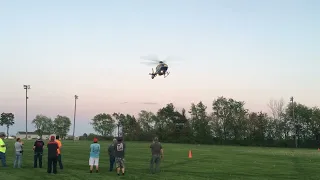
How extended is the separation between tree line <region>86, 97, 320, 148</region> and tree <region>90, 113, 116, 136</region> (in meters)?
26.9

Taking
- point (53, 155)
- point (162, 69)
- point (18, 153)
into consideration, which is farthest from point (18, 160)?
point (162, 69)

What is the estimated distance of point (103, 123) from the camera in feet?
568

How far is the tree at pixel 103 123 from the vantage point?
563ft

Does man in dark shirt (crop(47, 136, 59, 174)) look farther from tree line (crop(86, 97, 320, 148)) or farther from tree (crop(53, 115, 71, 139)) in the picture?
tree (crop(53, 115, 71, 139))

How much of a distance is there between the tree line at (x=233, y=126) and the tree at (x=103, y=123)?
2688 centimetres

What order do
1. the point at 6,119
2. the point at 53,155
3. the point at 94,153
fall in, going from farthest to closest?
1. the point at 6,119
2. the point at 94,153
3. the point at 53,155

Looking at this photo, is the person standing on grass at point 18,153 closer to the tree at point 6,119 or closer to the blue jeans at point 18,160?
the blue jeans at point 18,160

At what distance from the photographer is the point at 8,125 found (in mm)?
184625

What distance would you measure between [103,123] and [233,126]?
227ft

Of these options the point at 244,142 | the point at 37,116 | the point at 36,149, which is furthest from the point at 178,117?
the point at 36,149

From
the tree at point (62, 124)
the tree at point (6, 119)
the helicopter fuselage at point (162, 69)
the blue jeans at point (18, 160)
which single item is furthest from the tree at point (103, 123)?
the blue jeans at point (18, 160)

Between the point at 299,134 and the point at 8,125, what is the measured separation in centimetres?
13279

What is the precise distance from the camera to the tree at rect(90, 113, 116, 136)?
171462 mm

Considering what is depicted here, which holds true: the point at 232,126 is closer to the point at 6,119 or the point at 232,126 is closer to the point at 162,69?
the point at 162,69
